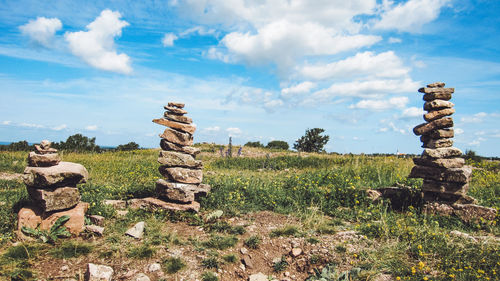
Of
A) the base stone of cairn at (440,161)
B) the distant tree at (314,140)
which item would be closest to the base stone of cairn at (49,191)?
the base stone of cairn at (440,161)

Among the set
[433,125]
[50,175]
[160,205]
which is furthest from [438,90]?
[50,175]

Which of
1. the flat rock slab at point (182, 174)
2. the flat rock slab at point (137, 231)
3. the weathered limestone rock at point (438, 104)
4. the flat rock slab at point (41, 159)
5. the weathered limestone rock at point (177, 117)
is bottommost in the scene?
the flat rock slab at point (137, 231)

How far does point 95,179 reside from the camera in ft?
35.2

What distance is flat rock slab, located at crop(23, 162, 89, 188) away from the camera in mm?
5570

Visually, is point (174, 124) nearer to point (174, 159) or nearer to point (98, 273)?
point (174, 159)

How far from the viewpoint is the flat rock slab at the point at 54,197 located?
5.65m

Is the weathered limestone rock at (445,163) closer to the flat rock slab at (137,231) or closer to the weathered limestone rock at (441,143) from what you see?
the weathered limestone rock at (441,143)

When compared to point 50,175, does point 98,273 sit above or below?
below

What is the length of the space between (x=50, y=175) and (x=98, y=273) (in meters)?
2.33

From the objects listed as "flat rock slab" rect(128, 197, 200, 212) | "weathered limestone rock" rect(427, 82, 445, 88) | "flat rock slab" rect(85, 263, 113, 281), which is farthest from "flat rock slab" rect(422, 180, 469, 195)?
"flat rock slab" rect(85, 263, 113, 281)

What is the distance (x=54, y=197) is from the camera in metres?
5.75

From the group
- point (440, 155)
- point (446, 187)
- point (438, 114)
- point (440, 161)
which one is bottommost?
point (446, 187)

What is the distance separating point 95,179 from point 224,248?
24.1 feet

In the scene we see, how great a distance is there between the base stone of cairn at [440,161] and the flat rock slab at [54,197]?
876 cm
